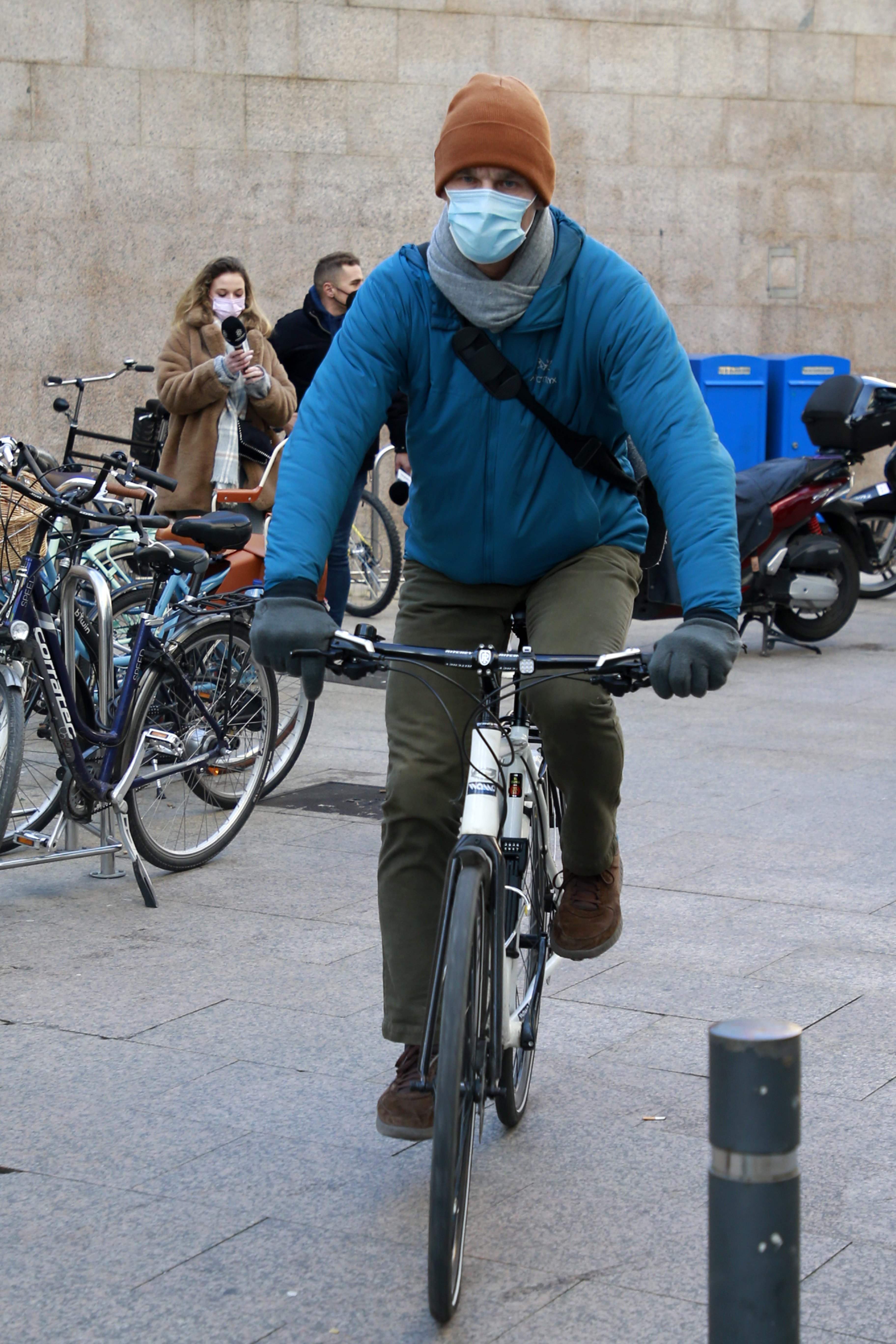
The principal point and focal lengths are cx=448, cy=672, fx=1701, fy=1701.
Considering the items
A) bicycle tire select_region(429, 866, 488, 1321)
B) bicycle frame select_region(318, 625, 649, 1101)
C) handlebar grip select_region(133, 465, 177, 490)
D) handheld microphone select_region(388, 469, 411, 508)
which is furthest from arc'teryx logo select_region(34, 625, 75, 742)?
bicycle tire select_region(429, 866, 488, 1321)

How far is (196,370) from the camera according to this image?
24.8ft

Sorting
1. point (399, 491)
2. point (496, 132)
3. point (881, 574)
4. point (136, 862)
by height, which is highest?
point (496, 132)

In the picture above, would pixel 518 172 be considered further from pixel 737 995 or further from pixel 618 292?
pixel 737 995

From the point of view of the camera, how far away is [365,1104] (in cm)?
356

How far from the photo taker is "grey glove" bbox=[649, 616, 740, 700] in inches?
103

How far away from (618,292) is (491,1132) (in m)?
1.67

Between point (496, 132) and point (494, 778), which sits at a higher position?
point (496, 132)

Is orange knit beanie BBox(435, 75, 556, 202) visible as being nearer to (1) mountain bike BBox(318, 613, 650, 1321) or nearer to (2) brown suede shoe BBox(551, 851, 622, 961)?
(1) mountain bike BBox(318, 613, 650, 1321)

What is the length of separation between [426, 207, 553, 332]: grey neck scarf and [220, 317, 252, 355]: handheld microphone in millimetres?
4476

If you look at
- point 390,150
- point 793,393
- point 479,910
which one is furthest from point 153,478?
point 793,393

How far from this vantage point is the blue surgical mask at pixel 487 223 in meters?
3.03

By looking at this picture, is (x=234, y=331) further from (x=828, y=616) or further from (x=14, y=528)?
(x=828, y=616)

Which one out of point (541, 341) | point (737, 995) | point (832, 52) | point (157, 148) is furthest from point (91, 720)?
point (832, 52)

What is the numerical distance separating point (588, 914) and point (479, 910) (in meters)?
0.77
